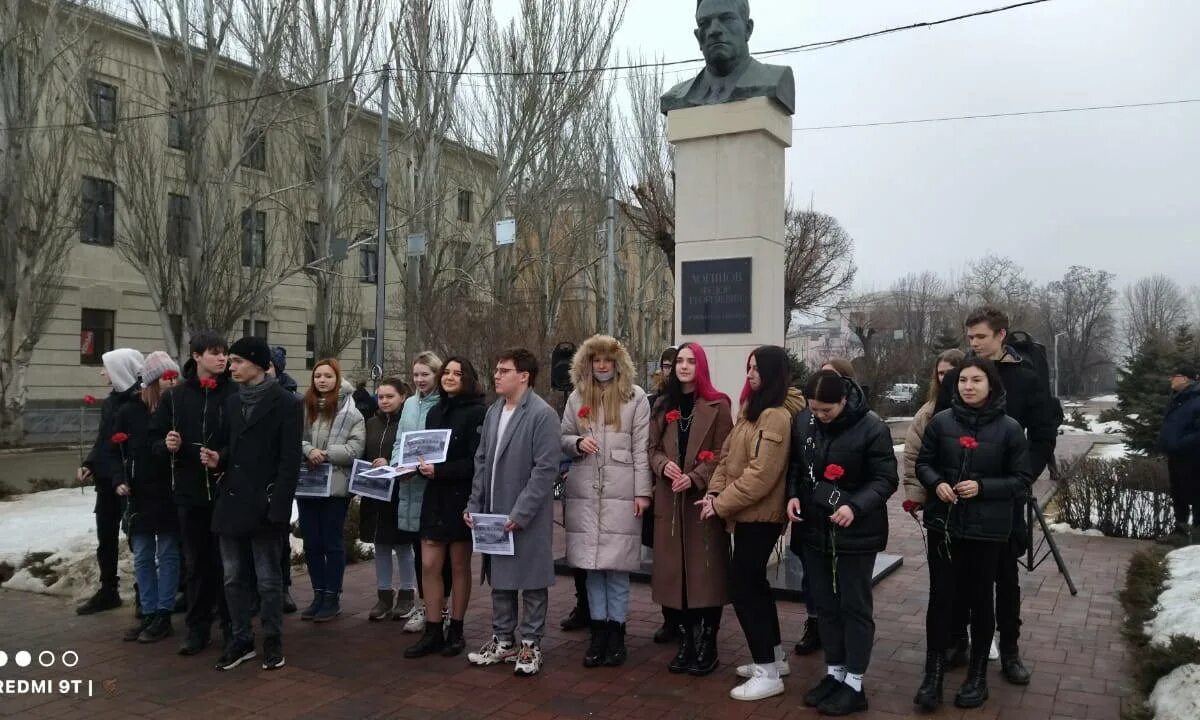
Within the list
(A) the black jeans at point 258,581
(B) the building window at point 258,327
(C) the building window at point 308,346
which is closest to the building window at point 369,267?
(C) the building window at point 308,346

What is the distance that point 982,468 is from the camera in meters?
4.38

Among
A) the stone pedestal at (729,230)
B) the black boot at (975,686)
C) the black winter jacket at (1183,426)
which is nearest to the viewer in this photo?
the black boot at (975,686)

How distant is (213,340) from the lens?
5574 millimetres

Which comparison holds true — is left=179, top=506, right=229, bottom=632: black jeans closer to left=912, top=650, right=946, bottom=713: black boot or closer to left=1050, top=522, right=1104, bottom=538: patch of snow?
left=912, top=650, right=946, bottom=713: black boot

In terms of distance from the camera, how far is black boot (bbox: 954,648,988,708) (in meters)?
4.42

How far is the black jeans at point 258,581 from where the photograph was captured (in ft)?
17.1

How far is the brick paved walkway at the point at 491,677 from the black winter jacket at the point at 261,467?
0.92 m

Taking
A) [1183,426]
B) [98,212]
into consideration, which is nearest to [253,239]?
[98,212]

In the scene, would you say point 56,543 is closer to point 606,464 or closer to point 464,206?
point 606,464

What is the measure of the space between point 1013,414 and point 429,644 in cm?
376

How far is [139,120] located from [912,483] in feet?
71.4

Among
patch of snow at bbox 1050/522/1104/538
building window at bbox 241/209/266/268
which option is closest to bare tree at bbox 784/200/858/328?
patch of snow at bbox 1050/522/1104/538

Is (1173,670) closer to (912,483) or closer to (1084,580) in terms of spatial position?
(912,483)

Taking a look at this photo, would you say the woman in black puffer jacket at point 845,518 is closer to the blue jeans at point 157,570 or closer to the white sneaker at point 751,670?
the white sneaker at point 751,670
